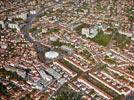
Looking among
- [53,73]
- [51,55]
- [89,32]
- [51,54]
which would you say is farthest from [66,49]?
[53,73]

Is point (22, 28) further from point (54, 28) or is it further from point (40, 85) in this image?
point (40, 85)

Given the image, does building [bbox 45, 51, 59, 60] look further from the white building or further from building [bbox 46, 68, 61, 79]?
the white building

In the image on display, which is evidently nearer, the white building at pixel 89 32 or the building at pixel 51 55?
the building at pixel 51 55

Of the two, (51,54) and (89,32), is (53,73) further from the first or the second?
(89,32)

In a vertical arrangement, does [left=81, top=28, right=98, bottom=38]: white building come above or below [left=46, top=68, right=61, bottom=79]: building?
above

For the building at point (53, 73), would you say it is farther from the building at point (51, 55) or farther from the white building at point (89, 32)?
the white building at point (89, 32)

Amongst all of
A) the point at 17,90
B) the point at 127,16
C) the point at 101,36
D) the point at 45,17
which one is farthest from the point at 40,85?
the point at 127,16

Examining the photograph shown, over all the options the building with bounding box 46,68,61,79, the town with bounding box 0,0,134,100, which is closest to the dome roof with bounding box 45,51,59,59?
the town with bounding box 0,0,134,100

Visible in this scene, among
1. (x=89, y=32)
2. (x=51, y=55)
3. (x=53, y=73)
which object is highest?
(x=89, y=32)

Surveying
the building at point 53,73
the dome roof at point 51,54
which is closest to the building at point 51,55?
the dome roof at point 51,54
